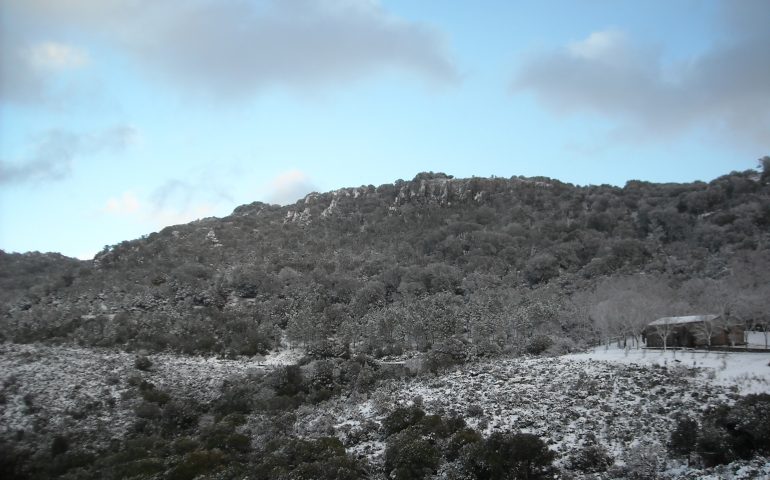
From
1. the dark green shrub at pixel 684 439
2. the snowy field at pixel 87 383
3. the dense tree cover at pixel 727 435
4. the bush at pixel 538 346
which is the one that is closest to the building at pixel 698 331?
the bush at pixel 538 346

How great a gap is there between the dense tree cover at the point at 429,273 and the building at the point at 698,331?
1.34 meters

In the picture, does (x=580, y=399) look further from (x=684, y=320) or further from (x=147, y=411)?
(x=147, y=411)

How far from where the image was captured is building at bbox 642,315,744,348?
34.5 metres

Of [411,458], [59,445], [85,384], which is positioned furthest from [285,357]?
[411,458]

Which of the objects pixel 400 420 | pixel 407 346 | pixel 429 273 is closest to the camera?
pixel 400 420

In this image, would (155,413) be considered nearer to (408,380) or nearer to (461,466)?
(408,380)

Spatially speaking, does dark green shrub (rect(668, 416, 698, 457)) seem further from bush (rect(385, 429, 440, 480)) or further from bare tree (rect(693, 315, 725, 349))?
bare tree (rect(693, 315, 725, 349))

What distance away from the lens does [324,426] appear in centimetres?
2758

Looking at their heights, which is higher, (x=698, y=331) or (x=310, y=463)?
(x=698, y=331)

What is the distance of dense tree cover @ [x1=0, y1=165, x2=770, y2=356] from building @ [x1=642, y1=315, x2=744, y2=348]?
134cm

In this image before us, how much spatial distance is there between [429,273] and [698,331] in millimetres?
38520

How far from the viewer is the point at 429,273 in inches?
2793

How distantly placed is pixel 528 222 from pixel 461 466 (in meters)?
79.2

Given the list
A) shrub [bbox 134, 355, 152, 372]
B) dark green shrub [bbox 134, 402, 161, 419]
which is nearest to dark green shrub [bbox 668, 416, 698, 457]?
dark green shrub [bbox 134, 402, 161, 419]
